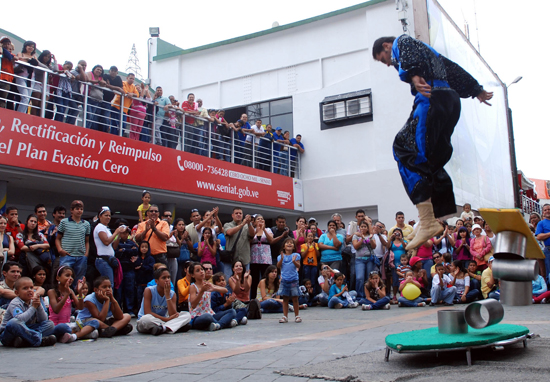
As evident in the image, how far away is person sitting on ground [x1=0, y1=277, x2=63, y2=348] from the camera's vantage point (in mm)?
5727

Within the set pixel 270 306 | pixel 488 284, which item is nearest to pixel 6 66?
Result: pixel 270 306

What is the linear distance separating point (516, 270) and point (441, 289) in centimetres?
623

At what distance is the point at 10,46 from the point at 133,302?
468 centimetres

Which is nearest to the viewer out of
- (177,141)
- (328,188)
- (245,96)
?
(177,141)

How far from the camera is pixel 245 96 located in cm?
1734

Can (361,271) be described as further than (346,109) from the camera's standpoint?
No

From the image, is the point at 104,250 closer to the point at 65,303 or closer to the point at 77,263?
the point at 77,263

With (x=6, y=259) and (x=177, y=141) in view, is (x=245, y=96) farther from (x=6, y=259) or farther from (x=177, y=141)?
(x=6, y=259)

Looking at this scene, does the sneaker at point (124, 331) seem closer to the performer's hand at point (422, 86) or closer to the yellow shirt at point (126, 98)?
the performer's hand at point (422, 86)

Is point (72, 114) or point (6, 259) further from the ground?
point (72, 114)

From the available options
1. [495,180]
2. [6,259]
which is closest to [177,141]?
[6,259]

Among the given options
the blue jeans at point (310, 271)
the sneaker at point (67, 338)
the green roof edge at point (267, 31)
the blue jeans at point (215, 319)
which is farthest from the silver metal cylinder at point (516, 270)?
the green roof edge at point (267, 31)

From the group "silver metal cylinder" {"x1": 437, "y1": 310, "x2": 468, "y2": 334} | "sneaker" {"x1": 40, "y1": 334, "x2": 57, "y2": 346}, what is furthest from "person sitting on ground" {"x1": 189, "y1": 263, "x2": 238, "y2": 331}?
"silver metal cylinder" {"x1": 437, "y1": 310, "x2": 468, "y2": 334}

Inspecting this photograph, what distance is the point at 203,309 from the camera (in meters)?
7.30
